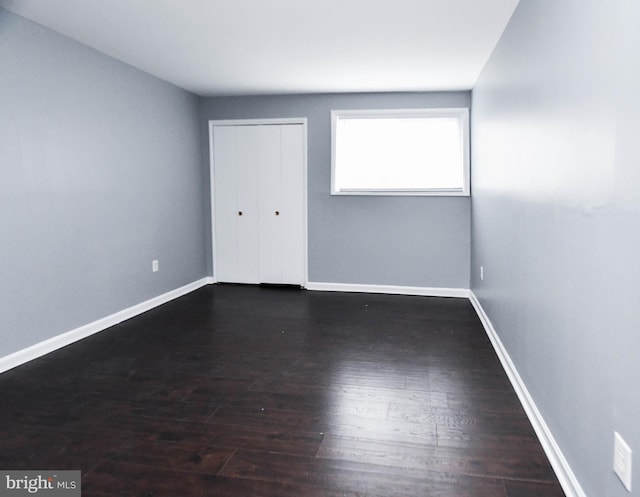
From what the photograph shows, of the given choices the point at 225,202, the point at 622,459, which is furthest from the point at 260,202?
the point at 622,459

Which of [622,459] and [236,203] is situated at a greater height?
[236,203]

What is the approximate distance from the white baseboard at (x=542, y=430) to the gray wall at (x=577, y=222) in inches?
1.6

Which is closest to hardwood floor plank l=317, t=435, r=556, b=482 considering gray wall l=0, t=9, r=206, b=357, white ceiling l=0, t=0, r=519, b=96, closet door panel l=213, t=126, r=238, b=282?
gray wall l=0, t=9, r=206, b=357

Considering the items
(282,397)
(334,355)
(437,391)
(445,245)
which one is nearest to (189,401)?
(282,397)

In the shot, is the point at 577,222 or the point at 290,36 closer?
the point at 577,222

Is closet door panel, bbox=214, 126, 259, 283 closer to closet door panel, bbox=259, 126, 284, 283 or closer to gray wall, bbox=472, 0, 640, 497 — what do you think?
closet door panel, bbox=259, 126, 284, 283

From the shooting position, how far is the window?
5359mm

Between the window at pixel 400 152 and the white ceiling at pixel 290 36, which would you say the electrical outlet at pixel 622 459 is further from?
the window at pixel 400 152

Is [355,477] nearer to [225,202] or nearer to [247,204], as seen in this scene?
[247,204]

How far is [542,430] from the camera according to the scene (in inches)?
87.8

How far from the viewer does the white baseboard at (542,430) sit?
183 cm

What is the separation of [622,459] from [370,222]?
4243 millimetres

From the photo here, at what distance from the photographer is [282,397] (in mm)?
2734

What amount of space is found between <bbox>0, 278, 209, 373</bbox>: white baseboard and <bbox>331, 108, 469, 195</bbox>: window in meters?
2.20
